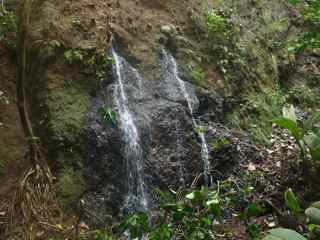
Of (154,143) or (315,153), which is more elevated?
(315,153)

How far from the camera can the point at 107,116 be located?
18.9ft

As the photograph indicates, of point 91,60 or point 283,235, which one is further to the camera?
point 91,60

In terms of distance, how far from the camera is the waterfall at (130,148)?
18.1ft

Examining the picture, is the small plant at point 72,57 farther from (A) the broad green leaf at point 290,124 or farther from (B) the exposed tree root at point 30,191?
(A) the broad green leaf at point 290,124

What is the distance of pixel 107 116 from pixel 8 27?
203 cm

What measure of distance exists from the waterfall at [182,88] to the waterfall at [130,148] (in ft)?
1.96

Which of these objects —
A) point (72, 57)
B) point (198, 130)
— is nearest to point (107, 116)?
point (72, 57)

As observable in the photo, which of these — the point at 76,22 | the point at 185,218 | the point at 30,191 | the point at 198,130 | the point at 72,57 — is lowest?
the point at 30,191

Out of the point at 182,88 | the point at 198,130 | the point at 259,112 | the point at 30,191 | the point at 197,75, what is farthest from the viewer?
the point at 259,112

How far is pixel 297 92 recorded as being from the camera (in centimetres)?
890

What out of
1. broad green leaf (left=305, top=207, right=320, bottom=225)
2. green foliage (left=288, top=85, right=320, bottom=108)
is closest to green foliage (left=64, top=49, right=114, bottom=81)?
broad green leaf (left=305, top=207, right=320, bottom=225)

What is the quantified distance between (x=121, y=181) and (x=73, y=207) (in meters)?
0.67

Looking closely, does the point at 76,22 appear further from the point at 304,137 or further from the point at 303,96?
the point at 303,96

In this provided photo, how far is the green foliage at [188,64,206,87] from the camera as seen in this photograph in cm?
704
